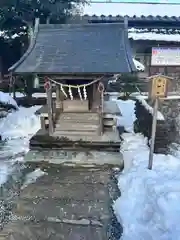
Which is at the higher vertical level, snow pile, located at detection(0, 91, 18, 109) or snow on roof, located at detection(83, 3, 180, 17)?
snow on roof, located at detection(83, 3, 180, 17)

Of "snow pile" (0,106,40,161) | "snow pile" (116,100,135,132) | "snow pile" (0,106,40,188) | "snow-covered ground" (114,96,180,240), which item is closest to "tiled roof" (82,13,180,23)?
"snow pile" (116,100,135,132)

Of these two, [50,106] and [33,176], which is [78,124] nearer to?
[50,106]

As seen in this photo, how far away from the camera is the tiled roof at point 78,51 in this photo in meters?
7.16

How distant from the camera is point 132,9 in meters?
18.5

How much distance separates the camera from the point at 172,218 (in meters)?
4.75

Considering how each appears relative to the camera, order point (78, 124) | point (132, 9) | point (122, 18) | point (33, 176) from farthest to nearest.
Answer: point (132, 9), point (122, 18), point (78, 124), point (33, 176)

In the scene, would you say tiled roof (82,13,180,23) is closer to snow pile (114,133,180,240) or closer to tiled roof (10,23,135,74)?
tiled roof (10,23,135,74)

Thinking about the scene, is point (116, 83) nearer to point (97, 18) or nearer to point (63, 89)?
point (97, 18)

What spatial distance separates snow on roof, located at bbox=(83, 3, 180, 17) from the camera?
1722 cm

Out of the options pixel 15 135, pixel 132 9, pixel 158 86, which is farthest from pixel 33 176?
pixel 132 9

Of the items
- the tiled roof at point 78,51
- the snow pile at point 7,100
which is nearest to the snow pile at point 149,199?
the tiled roof at point 78,51

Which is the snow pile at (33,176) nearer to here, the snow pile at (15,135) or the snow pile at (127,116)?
the snow pile at (15,135)

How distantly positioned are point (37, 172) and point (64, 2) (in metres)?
8.88

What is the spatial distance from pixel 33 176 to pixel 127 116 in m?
6.17
